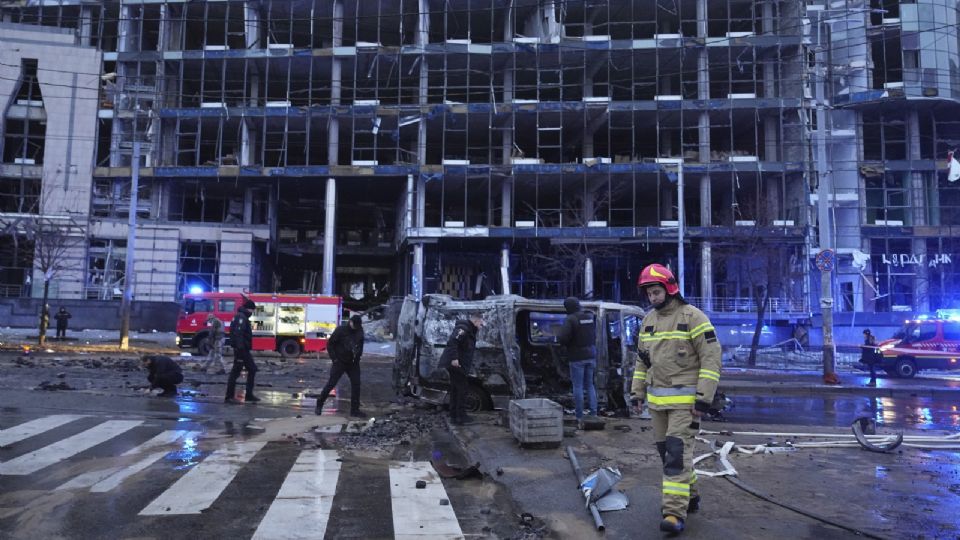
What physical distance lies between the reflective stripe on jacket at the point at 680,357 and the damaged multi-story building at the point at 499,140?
27.1m

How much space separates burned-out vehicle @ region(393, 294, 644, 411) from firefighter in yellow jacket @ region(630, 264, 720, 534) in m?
4.63

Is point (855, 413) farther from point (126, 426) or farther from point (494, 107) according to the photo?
point (494, 107)

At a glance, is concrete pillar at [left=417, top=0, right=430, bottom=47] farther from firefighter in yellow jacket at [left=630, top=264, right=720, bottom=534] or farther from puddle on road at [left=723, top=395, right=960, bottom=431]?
firefighter in yellow jacket at [left=630, top=264, right=720, bottom=534]

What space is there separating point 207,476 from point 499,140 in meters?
35.0

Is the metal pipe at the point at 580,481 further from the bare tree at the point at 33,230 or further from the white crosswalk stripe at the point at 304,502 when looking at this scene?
the bare tree at the point at 33,230

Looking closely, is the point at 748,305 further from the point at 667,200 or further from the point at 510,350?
the point at 510,350

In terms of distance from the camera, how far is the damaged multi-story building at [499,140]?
3353 centimetres

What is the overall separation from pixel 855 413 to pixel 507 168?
23981 millimetres

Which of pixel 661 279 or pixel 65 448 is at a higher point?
pixel 661 279

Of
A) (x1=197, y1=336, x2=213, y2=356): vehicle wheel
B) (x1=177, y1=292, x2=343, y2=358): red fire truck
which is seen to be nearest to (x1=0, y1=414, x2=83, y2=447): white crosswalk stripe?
(x1=197, y1=336, x2=213, y2=356): vehicle wheel

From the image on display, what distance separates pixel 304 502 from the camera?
482 cm

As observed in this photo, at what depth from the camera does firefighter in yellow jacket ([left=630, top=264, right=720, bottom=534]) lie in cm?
409

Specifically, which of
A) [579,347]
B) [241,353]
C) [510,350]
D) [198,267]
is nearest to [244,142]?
[198,267]

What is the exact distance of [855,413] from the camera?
39.0ft
